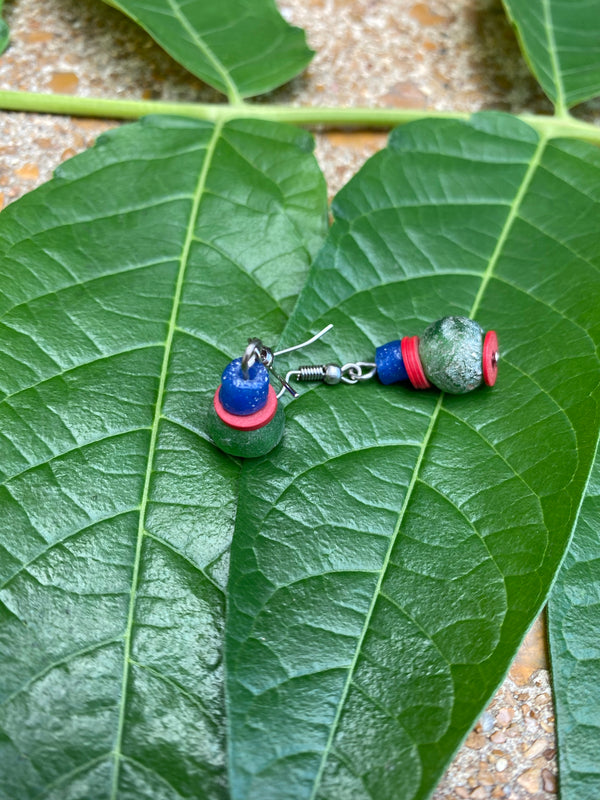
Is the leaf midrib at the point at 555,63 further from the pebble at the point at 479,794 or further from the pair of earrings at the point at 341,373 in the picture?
the pebble at the point at 479,794

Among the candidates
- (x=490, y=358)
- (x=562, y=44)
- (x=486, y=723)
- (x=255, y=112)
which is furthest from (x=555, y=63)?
(x=486, y=723)

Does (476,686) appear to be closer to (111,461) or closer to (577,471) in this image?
(577,471)

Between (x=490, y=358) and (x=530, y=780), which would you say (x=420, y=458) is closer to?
(x=490, y=358)

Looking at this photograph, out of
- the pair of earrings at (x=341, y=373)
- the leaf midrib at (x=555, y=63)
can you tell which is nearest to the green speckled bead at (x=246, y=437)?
the pair of earrings at (x=341, y=373)

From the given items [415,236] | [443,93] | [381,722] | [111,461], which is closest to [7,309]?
[111,461]

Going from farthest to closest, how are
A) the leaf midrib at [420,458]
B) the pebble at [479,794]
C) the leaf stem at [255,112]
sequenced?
1. the leaf stem at [255,112]
2. the pebble at [479,794]
3. the leaf midrib at [420,458]

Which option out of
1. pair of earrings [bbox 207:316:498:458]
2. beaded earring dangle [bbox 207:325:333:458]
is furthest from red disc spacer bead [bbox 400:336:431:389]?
beaded earring dangle [bbox 207:325:333:458]
